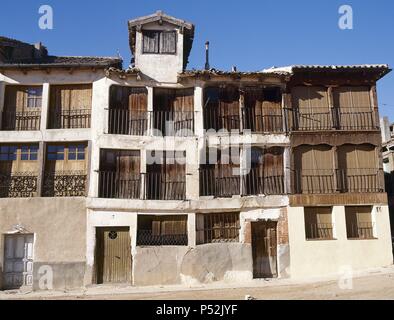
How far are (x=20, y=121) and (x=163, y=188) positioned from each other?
7.29 metres

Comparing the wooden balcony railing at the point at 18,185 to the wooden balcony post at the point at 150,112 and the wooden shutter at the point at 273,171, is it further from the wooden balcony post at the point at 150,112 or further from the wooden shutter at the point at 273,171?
the wooden shutter at the point at 273,171

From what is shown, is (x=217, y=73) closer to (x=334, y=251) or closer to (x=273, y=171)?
(x=273, y=171)

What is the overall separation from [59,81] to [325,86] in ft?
41.5

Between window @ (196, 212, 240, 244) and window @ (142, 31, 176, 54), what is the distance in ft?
26.8

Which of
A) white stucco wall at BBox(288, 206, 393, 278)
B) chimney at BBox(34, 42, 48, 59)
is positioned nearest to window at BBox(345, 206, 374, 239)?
white stucco wall at BBox(288, 206, 393, 278)

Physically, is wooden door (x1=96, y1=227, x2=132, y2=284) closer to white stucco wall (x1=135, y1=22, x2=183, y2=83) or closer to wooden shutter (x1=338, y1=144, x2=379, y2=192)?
white stucco wall (x1=135, y1=22, x2=183, y2=83)

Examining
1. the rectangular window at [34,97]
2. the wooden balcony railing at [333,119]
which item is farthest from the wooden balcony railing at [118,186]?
the wooden balcony railing at [333,119]

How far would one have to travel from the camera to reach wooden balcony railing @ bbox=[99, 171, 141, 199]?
18.2m

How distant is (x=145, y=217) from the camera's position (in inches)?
714

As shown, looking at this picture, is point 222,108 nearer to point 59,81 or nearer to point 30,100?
point 59,81

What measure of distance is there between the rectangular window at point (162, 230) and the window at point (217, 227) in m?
0.72

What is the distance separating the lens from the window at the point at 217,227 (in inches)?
714

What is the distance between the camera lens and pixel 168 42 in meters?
19.9
